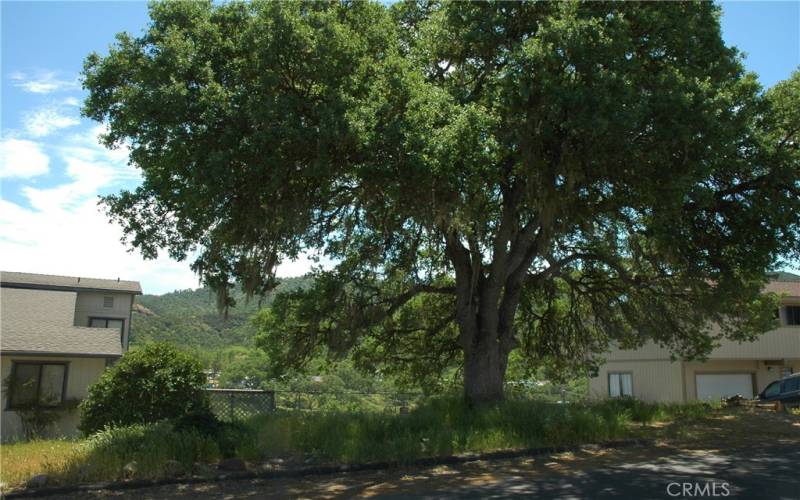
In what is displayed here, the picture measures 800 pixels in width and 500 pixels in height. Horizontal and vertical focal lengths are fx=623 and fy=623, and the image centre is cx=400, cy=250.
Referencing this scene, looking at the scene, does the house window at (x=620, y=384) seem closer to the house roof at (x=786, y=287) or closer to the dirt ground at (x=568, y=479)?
the house roof at (x=786, y=287)

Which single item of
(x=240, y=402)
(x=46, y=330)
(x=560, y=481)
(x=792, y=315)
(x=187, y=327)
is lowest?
(x=560, y=481)

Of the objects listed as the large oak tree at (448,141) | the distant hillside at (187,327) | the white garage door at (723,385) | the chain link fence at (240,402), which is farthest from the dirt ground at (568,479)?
the distant hillside at (187,327)

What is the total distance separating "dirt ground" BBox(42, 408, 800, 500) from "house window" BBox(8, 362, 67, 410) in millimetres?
13908

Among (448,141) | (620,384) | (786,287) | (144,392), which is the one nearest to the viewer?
(448,141)

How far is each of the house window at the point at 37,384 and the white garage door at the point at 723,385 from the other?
3042 cm

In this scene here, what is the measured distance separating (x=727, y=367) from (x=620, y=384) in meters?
5.99

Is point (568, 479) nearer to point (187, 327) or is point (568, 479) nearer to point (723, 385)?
point (723, 385)

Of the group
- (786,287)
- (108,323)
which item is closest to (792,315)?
(786,287)

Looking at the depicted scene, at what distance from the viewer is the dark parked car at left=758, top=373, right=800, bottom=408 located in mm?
21942

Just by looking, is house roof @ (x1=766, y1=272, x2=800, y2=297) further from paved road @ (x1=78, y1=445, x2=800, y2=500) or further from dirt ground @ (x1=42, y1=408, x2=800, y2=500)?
paved road @ (x1=78, y1=445, x2=800, y2=500)

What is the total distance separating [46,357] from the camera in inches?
856

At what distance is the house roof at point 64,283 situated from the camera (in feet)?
96.7

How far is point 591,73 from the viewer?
11.2 m

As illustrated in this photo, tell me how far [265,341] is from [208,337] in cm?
4958
